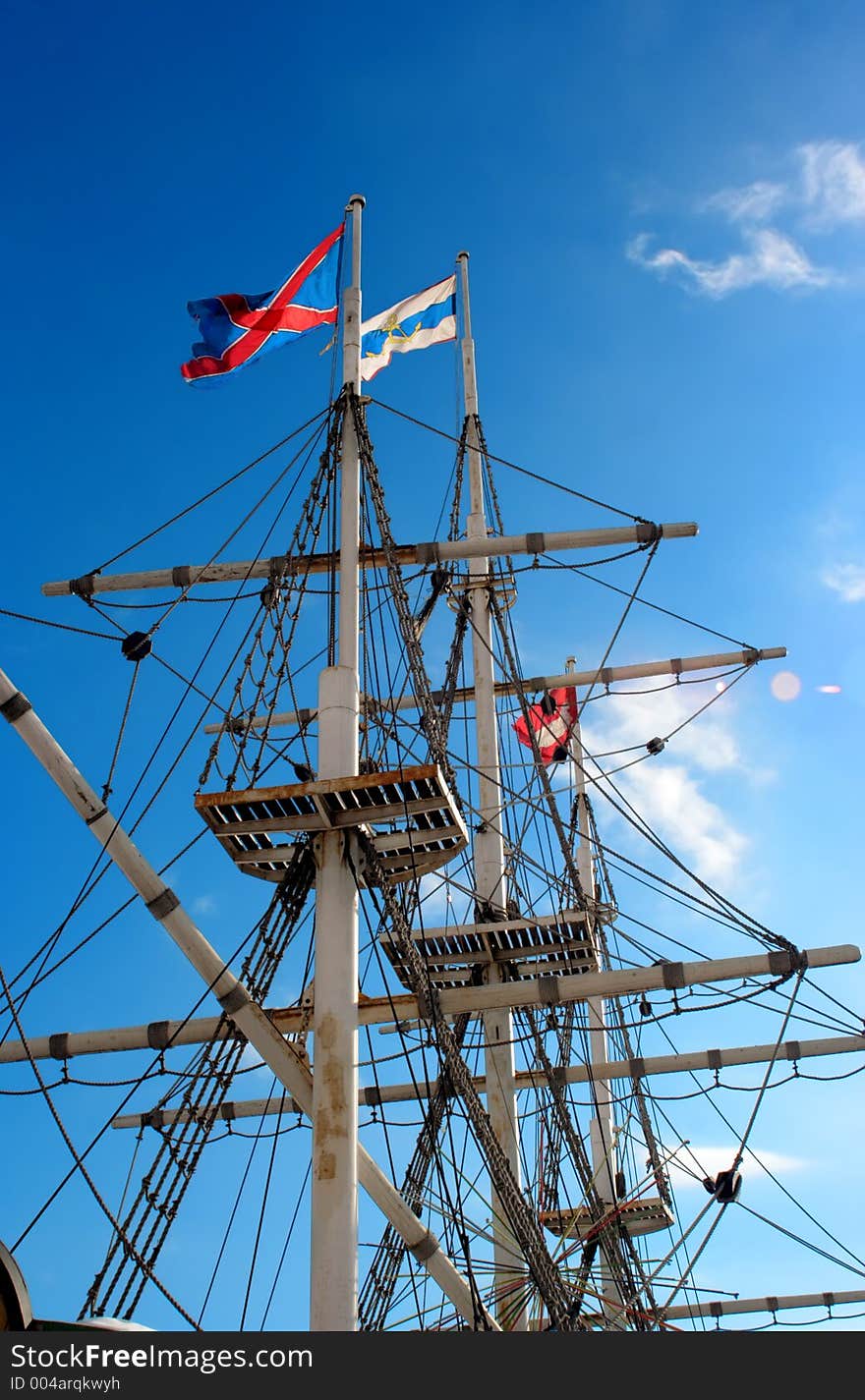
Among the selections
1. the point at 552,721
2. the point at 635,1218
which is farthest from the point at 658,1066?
the point at 635,1218

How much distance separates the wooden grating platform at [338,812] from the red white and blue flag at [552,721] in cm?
1154

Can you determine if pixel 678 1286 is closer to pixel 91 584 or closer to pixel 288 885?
pixel 288 885

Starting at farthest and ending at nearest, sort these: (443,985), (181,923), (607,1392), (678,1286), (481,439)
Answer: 1. (481,439)
2. (443,985)
3. (678,1286)
4. (181,923)
5. (607,1392)

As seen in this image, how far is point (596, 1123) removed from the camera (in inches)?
1240

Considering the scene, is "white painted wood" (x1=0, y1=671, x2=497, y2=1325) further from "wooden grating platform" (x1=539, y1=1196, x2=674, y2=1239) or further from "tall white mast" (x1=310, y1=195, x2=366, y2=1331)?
"wooden grating platform" (x1=539, y1=1196, x2=674, y2=1239)

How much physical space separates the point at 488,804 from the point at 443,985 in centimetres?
314

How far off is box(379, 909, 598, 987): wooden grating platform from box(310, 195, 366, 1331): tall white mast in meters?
6.44

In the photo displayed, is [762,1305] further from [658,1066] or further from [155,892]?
[155,892]

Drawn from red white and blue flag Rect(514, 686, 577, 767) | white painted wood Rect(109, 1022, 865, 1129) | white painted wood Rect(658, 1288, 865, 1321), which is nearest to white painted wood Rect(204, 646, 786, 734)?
red white and blue flag Rect(514, 686, 577, 767)

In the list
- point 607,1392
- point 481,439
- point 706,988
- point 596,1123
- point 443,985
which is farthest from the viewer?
point 596,1123

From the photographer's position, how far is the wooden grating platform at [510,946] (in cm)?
2005

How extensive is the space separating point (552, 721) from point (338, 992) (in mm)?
15493

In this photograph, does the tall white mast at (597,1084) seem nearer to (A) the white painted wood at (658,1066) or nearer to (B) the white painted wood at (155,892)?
(A) the white painted wood at (658,1066)

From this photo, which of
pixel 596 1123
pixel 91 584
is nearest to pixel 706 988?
pixel 91 584
